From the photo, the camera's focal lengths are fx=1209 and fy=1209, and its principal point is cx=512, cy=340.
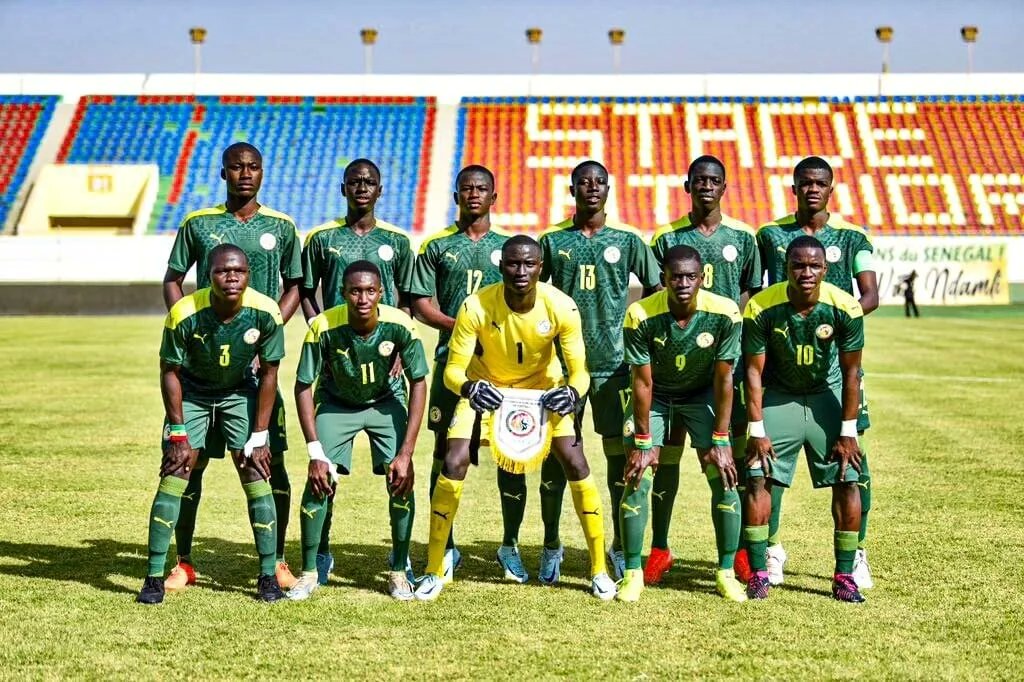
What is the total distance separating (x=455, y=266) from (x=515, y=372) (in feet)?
3.16

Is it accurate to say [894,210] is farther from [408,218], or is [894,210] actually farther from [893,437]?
[893,437]

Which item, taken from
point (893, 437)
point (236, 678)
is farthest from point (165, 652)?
point (893, 437)

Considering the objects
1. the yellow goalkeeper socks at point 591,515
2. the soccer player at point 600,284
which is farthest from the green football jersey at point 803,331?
the yellow goalkeeper socks at point 591,515

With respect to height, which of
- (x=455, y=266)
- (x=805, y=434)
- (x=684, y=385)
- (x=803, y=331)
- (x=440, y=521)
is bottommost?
(x=440, y=521)

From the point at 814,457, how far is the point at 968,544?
1772 mm

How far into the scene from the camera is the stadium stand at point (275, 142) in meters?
40.8

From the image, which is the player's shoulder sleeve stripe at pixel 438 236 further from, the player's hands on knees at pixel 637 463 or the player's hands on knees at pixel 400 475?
the player's hands on knees at pixel 637 463

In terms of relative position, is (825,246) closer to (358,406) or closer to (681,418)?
(681,418)

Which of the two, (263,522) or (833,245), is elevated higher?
(833,245)

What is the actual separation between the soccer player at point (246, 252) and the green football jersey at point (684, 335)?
2.01 m

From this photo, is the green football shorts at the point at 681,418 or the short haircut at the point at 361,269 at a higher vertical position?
the short haircut at the point at 361,269

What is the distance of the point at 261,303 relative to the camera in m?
6.43

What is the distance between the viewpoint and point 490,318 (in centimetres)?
646

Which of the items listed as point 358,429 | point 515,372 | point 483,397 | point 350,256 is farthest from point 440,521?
point 350,256
